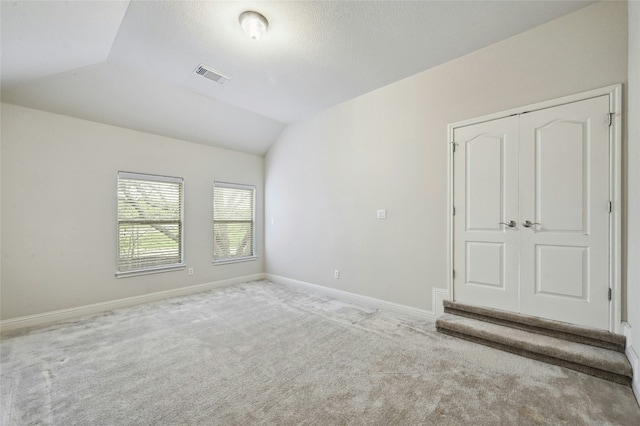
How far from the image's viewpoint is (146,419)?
1.70 m

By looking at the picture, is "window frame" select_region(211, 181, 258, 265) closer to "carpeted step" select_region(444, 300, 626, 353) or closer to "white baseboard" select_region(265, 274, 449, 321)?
"white baseboard" select_region(265, 274, 449, 321)

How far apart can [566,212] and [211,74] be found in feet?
13.4

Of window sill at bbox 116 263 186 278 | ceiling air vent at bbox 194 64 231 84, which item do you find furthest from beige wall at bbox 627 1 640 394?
window sill at bbox 116 263 186 278

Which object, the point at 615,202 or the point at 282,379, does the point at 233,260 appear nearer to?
the point at 282,379

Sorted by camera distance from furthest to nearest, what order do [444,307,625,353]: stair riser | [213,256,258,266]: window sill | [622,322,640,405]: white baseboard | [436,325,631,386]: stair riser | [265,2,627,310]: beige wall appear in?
1. [213,256,258,266]: window sill
2. [265,2,627,310]: beige wall
3. [444,307,625,353]: stair riser
4. [436,325,631,386]: stair riser
5. [622,322,640,405]: white baseboard

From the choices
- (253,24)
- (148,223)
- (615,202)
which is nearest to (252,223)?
(148,223)

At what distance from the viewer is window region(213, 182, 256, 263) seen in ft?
16.5

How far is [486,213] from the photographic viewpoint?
9.64 feet

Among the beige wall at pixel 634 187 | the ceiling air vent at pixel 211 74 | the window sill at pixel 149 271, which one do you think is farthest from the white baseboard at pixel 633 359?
the window sill at pixel 149 271

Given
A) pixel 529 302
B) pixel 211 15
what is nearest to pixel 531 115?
pixel 529 302

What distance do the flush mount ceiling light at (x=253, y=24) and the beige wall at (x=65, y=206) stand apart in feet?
8.46

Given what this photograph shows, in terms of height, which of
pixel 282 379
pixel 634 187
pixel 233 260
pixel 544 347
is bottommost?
pixel 282 379

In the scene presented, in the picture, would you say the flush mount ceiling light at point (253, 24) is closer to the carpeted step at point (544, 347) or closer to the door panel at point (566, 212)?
the door panel at point (566, 212)

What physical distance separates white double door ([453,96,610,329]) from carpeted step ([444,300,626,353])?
8 centimetres
